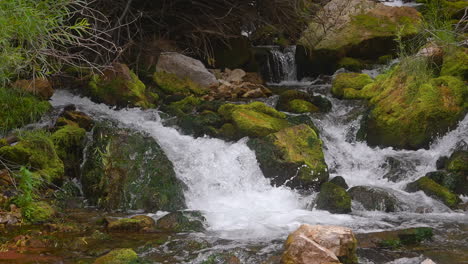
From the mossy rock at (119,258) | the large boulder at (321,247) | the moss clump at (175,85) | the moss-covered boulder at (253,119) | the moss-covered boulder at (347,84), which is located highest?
the moss-covered boulder at (347,84)

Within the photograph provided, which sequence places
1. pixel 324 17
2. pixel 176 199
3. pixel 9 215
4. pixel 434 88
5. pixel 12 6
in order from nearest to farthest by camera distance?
pixel 12 6 < pixel 9 215 < pixel 176 199 < pixel 434 88 < pixel 324 17

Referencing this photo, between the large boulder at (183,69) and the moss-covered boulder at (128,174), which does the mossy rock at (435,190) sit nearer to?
the moss-covered boulder at (128,174)

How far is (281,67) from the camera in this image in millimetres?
12633

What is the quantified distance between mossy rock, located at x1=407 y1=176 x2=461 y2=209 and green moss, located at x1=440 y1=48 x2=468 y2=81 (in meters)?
2.86

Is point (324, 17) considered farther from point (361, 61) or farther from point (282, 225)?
point (282, 225)

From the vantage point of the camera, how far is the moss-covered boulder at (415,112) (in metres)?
8.19

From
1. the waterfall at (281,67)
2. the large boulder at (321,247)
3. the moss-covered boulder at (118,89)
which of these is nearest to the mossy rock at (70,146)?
the moss-covered boulder at (118,89)

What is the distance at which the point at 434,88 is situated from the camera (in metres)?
8.48

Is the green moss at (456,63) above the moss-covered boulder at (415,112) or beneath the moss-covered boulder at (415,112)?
above

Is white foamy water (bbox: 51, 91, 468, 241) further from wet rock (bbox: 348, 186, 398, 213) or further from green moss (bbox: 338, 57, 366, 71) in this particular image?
green moss (bbox: 338, 57, 366, 71)

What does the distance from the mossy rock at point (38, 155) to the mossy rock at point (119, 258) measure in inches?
88.4

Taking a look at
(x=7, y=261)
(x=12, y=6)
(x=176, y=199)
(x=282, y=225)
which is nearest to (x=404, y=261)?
(x=282, y=225)

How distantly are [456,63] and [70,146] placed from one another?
666 centimetres

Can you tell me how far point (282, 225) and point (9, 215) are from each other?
2.96 metres
